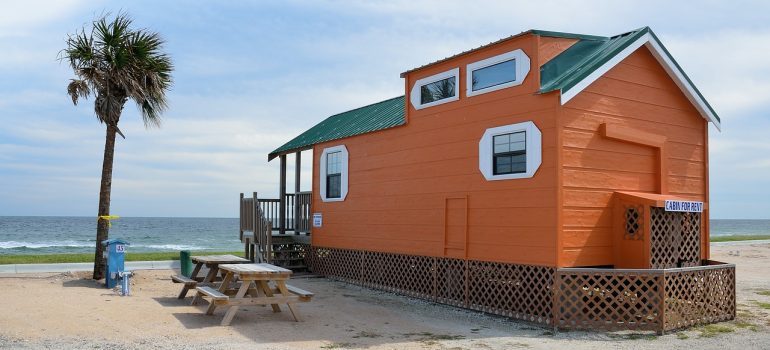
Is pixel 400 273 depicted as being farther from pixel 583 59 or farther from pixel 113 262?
pixel 113 262

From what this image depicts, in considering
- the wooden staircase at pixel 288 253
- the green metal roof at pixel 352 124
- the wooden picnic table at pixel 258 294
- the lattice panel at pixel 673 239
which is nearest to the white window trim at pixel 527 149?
the lattice panel at pixel 673 239

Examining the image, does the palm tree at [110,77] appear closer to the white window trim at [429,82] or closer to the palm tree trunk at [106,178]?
the palm tree trunk at [106,178]

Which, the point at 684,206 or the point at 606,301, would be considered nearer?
the point at 606,301

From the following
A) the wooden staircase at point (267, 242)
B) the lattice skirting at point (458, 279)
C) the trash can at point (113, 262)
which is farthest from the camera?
the wooden staircase at point (267, 242)

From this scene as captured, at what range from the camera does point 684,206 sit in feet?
35.2

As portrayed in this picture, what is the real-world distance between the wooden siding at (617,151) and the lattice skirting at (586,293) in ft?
1.69

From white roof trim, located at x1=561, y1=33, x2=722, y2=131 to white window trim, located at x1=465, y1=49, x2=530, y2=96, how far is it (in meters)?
0.97

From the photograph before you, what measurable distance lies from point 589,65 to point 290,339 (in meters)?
6.35

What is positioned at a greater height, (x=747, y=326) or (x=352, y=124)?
(x=352, y=124)

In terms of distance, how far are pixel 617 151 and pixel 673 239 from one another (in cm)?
175

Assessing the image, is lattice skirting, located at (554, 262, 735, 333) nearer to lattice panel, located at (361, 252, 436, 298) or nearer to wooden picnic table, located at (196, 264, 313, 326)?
lattice panel, located at (361, 252, 436, 298)

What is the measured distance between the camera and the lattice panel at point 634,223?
10.4 m

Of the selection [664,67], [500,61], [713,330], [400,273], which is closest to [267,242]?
[400,273]

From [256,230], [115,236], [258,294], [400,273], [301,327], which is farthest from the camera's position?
[115,236]
